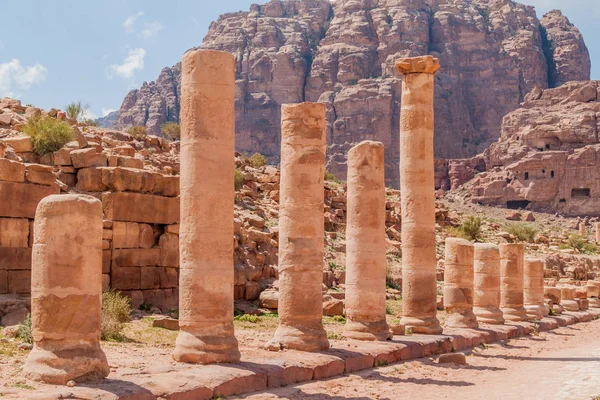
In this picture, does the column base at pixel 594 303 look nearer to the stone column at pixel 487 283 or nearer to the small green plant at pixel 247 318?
the stone column at pixel 487 283

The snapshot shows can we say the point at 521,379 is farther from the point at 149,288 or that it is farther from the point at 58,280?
the point at 149,288

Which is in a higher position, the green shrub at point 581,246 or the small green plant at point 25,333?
the green shrub at point 581,246

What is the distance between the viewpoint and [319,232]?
1531cm

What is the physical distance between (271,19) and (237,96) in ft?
58.2

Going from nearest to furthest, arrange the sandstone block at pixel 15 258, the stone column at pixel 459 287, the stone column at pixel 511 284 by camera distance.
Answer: the sandstone block at pixel 15 258, the stone column at pixel 459 287, the stone column at pixel 511 284

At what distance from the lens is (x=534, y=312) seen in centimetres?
2598

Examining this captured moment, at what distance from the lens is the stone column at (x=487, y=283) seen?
22594 millimetres

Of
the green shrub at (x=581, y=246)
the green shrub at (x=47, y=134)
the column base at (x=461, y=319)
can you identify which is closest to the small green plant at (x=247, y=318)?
the column base at (x=461, y=319)

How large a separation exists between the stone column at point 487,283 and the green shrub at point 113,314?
9756 mm

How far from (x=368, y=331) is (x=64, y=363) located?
26.2 ft

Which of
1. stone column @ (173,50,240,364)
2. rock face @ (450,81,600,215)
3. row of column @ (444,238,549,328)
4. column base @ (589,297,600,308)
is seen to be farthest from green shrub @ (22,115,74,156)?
rock face @ (450,81,600,215)

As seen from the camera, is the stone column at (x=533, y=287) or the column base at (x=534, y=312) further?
the stone column at (x=533, y=287)

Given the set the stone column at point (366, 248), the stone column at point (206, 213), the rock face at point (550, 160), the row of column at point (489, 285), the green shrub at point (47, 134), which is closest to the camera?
the stone column at point (206, 213)

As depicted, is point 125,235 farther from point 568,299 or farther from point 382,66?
point 382,66
